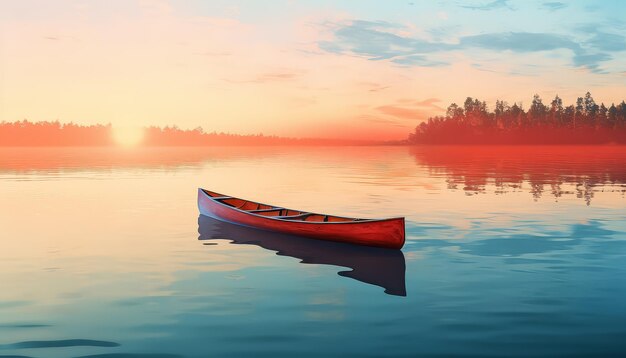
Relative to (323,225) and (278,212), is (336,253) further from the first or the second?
(278,212)

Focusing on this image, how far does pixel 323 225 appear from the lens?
22.7m

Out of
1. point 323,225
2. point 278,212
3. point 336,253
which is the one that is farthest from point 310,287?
point 278,212

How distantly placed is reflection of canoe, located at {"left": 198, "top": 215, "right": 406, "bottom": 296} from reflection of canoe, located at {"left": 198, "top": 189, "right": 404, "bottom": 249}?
0.32 m

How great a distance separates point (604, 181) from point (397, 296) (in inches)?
1829

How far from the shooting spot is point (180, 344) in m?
11.4

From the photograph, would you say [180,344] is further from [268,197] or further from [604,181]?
[604,181]

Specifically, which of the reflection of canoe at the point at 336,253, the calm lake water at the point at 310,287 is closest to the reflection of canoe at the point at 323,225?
the reflection of canoe at the point at 336,253

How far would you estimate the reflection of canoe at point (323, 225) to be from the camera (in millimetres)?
20875

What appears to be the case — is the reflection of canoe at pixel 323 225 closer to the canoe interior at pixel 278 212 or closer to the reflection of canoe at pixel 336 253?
the canoe interior at pixel 278 212

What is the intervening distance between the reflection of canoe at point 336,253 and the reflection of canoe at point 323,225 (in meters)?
0.32

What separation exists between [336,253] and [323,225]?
70.7 inches

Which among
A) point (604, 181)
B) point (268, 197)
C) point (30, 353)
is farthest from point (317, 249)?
point (604, 181)

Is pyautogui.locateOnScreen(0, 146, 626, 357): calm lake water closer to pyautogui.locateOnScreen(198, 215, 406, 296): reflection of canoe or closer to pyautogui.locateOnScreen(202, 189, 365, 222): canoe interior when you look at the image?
pyautogui.locateOnScreen(198, 215, 406, 296): reflection of canoe


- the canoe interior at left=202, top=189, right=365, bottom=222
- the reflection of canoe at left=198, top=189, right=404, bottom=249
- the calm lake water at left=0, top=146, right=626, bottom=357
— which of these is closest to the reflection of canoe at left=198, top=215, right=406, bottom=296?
the calm lake water at left=0, top=146, right=626, bottom=357
